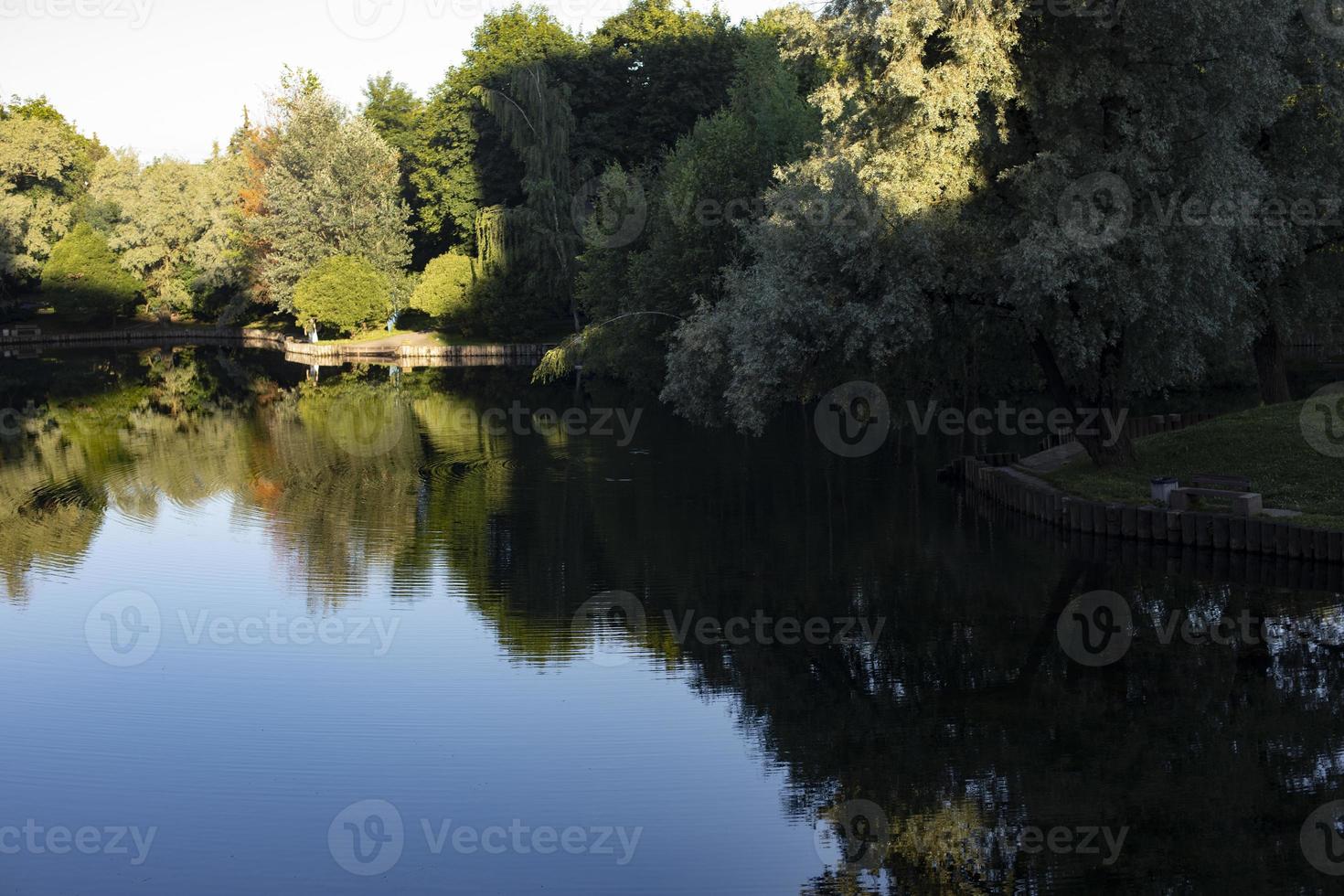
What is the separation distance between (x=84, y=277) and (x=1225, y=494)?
8435cm

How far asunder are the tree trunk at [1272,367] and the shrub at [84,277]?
79.2m

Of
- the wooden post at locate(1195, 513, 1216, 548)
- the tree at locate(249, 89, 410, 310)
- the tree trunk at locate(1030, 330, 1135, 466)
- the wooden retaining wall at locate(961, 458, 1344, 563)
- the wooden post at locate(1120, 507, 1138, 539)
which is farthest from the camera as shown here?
the tree at locate(249, 89, 410, 310)

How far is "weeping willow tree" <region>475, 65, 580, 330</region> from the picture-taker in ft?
232

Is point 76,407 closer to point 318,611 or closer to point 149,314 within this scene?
point 318,611

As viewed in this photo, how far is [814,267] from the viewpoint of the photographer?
86.8 ft

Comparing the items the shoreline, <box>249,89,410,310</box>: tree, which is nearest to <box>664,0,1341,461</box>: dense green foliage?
the shoreline

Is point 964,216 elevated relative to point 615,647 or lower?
elevated

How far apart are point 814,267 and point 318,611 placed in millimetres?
11822

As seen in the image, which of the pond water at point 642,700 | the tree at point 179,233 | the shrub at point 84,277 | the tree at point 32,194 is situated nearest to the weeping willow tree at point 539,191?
the tree at point 179,233

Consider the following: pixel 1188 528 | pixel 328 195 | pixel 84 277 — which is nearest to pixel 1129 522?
pixel 1188 528

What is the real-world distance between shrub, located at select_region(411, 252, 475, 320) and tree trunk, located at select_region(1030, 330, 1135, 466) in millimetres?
50172

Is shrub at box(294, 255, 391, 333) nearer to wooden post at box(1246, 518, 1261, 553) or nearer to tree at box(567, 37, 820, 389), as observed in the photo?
tree at box(567, 37, 820, 389)

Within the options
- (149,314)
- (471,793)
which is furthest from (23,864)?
(149,314)

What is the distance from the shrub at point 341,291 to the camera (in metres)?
78.0
